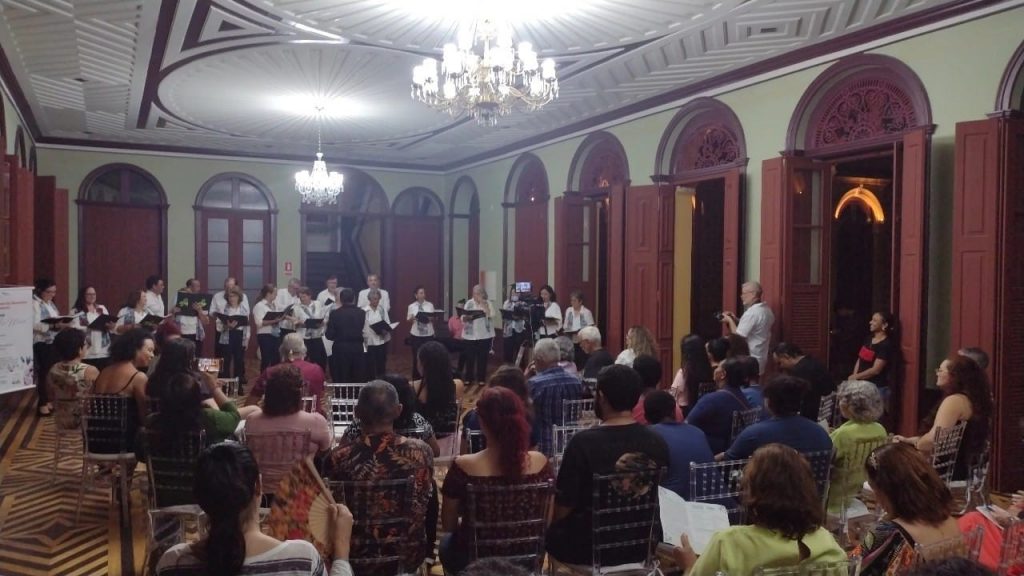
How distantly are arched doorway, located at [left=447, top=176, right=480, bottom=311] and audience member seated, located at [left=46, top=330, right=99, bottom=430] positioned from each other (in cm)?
865

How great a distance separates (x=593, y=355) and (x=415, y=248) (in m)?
8.84

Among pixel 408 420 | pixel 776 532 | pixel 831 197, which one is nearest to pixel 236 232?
pixel 831 197

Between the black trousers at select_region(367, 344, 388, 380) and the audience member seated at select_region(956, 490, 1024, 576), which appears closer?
the audience member seated at select_region(956, 490, 1024, 576)

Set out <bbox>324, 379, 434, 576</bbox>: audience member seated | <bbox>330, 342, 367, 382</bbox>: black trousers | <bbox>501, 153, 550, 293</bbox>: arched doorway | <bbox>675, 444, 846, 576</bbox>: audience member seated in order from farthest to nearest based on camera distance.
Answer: <bbox>501, 153, 550, 293</bbox>: arched doorway, <bbox>330, 342, 367, 382</bbox>: black trousers, <bbox>324, 379, 434, 576</bbox>: audience member seated, <bbox>675, 444, 846, 576</bbox>: audience member seated

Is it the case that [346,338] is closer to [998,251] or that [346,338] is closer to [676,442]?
[676,442]

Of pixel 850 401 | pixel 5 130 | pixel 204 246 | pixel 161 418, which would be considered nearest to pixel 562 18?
pixel 850 401

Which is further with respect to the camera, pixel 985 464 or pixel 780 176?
pixel 780 176

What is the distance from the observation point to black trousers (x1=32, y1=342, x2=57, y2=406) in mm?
7826

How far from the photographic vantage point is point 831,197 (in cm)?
684

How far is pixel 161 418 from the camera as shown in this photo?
3.56m

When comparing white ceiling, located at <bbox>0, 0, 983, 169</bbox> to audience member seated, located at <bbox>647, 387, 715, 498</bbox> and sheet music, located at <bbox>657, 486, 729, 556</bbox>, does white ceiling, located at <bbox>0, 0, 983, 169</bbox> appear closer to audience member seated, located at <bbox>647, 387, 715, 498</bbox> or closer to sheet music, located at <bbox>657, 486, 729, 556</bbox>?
audience member seated, located at <bbox>647, 387, 715, 498</bbox>

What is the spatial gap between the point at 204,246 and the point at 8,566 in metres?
Answer: 9.09

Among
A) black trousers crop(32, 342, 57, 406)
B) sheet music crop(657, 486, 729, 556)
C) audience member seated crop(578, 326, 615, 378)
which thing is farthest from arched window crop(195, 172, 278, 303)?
sheet music crop(657, 486, 729, 556)

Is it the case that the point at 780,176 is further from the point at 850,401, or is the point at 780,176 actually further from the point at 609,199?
the point at 850,401
